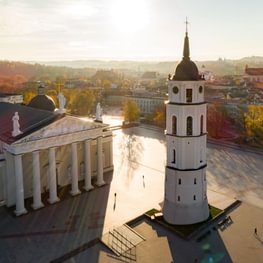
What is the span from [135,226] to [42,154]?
13.5m

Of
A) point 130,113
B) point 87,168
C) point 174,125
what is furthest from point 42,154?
point 130,113

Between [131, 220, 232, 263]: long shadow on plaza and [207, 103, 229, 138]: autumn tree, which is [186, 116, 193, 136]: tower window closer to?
[131, 220, 232, 263]: long shadow on plaza

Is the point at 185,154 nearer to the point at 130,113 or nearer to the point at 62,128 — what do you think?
the point at 62,128

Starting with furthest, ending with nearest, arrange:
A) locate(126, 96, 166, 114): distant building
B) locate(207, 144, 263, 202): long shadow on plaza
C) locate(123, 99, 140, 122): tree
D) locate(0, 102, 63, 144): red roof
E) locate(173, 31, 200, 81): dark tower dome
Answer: locate(126, 96, 166, 114): distant building → locate(123, 99, 140, 122): tree → locate(207, 144, 263, 202): long shadow on plaza → locate(0, 102, 63, 144): red roof → locate(173, 31, 200, 81): dark tower dome

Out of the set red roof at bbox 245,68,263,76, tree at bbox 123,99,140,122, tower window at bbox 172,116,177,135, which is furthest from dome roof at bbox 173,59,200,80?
red roof at bbox 245,68,263,76

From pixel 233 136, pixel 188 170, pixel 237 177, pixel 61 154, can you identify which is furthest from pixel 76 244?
pixel 233 136

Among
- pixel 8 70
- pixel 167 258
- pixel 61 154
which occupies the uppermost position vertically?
pixel 8 70

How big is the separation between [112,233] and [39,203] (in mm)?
8827

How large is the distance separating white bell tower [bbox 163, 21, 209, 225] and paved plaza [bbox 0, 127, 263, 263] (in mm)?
2146

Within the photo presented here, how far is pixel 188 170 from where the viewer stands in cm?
2762

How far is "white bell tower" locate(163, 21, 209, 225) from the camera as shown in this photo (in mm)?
26750

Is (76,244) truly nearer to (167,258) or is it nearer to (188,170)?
(167,258)

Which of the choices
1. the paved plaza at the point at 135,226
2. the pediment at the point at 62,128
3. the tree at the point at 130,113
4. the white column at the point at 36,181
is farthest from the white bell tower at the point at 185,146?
the tree at the point at 130,113

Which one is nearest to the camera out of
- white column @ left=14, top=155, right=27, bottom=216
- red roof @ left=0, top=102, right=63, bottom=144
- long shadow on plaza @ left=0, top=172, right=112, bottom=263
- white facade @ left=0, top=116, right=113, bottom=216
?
long shadow on plaza @ left=0, top=172, right=112, bottom=263
